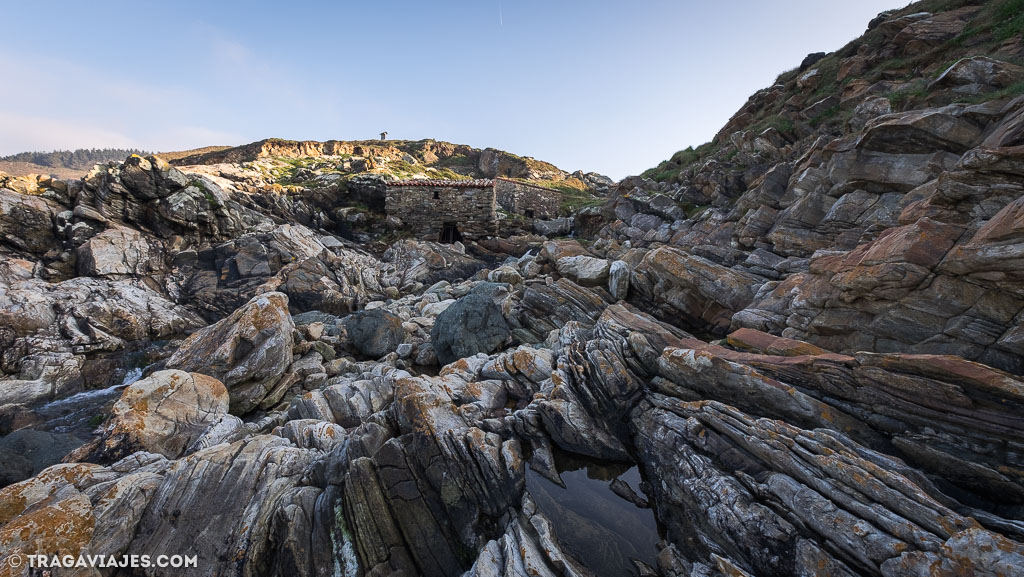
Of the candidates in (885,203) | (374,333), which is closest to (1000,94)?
(885,203)

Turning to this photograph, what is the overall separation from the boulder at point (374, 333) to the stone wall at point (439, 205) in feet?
48.6

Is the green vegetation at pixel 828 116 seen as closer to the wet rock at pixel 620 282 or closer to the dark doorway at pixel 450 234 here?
the wet rock at pixel 620 282

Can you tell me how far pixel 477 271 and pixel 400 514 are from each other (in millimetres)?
21570

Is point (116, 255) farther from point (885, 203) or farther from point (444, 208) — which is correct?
point (885, 203)

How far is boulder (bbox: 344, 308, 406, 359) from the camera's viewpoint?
16.9 m

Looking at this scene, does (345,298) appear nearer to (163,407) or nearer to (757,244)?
(163,407)

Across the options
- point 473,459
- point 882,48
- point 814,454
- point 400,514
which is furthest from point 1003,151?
point 882,48

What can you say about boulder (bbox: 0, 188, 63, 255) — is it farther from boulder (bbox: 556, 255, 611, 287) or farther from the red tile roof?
boulder (bbox: 556, 255, 611, 287)

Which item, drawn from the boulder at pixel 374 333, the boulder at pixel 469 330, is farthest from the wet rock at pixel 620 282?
the boulder at pixel 374 333

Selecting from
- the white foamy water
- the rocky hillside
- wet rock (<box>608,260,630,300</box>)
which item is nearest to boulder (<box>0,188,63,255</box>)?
the rocky hillside

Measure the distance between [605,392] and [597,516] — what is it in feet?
9.92

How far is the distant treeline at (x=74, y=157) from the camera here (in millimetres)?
107438

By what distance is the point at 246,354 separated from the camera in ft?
45.1

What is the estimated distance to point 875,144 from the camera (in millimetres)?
14000
